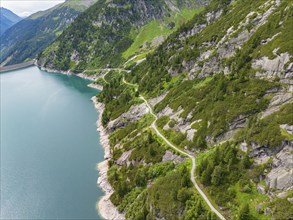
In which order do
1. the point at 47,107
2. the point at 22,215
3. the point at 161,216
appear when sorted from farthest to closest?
the point at 47,107
the point at 22,215
the point at 161,216

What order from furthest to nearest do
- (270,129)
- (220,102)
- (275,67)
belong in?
1. (220,102)
2. (275,67)
3. (270,129)

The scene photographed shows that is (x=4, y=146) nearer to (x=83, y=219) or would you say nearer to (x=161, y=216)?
(x=83, y=219)

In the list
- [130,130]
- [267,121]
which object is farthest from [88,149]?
[267,121]

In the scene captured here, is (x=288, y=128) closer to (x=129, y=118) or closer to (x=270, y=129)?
(x=270, y=129)

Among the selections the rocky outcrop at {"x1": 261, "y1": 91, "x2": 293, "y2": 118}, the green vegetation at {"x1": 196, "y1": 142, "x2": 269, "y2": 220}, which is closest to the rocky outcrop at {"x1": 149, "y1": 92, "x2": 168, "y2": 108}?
the green vegetation at {"x1": 196, "y1": 142, "x2": 269, "y2": 220}

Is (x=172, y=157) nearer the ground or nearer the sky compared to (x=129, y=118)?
nearer the ground

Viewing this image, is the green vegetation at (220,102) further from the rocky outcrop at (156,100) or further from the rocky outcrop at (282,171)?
the rocky outcrop at (282,171)

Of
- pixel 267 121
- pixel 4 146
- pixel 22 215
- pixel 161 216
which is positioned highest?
pixel 4 146

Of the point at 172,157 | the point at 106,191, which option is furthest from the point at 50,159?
the point at 172,157
